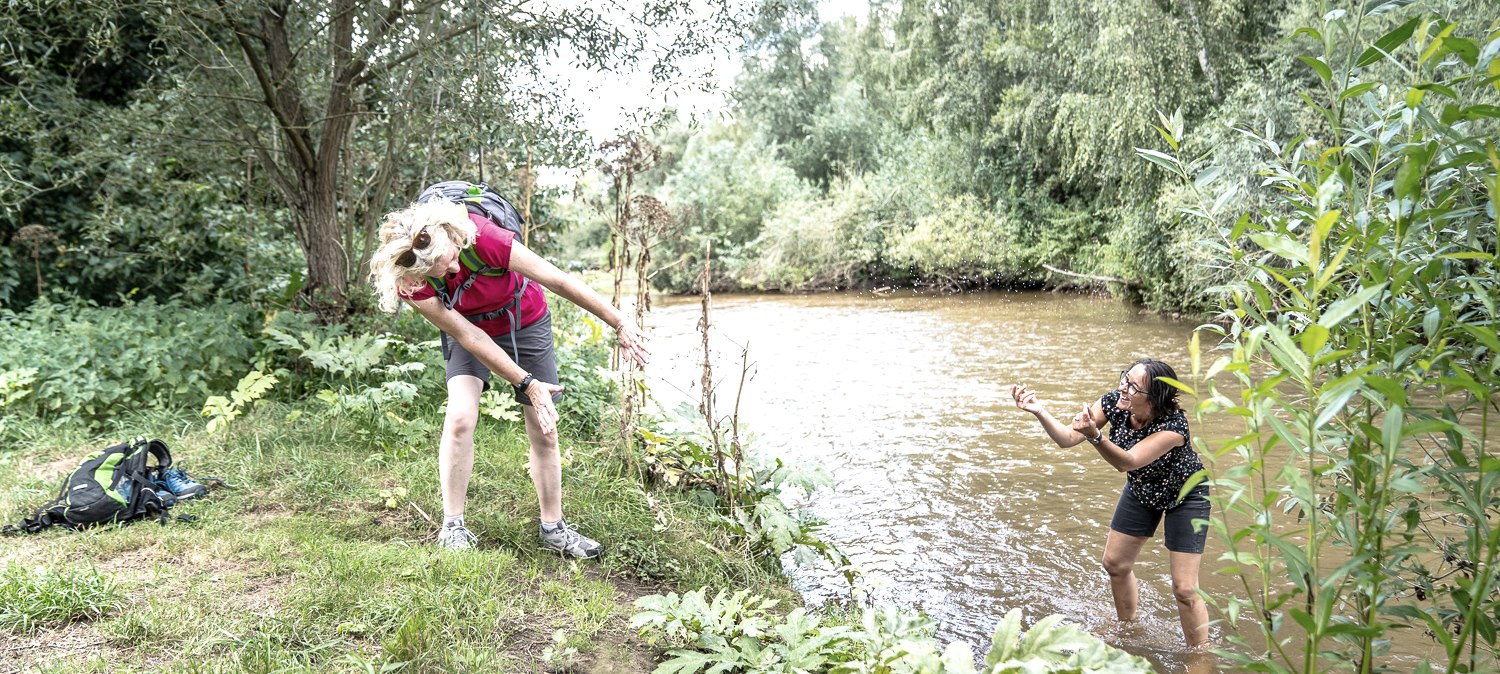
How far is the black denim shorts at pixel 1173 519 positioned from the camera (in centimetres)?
391

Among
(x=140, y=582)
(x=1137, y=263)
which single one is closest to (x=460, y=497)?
(x=140, y=582)

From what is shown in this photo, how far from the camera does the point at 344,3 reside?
613cm

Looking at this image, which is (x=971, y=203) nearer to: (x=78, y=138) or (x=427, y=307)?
(x=78, y=138)

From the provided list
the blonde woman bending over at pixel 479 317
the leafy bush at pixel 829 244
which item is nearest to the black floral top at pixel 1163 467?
the blonde woman bending over at pixel 479 317

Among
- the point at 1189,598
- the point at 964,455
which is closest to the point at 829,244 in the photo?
the point at 964,455

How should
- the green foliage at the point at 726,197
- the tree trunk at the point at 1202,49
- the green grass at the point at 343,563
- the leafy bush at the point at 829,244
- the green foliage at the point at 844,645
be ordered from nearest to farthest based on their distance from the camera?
the green foliage at the point at 844,645 → the green grass at the point at 343,563 → the tree trunk at the point at 1202,49 → the leafy bush at the point at 829,244 → the green foliage at the point at 726,197

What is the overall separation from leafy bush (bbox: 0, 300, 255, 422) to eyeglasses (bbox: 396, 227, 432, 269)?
3671 mm

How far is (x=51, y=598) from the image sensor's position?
307 centimetres

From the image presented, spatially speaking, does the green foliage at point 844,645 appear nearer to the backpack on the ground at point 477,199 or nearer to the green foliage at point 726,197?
the backpack on the ground at point 477,199

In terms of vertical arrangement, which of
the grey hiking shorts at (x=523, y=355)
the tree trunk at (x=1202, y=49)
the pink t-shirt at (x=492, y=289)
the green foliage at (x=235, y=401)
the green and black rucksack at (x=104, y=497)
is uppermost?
the tree trunk at (x=1202, y=49)

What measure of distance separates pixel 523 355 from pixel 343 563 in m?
1.13

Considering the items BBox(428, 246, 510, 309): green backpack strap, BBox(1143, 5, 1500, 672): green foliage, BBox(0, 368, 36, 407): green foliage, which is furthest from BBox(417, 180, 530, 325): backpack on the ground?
BBox(0, 368, 36, 407): green foliage

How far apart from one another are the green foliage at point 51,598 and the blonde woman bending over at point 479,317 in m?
1.20

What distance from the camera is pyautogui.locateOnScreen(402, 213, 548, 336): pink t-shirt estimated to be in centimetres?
356
